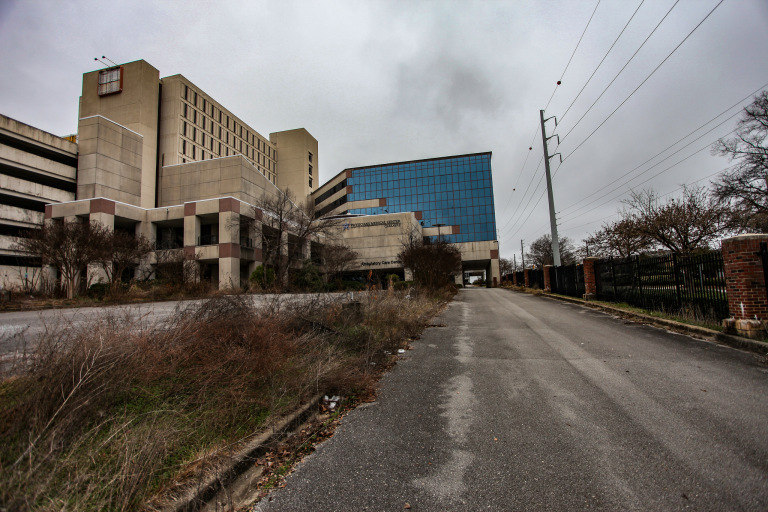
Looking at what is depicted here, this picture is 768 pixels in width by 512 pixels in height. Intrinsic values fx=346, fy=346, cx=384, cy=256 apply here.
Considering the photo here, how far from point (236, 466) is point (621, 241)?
32.8 meters

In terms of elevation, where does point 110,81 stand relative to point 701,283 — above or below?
above

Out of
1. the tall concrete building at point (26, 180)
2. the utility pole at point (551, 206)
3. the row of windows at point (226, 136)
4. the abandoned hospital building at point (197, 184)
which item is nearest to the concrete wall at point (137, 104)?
the abandoned hospital building at point (197, 184)

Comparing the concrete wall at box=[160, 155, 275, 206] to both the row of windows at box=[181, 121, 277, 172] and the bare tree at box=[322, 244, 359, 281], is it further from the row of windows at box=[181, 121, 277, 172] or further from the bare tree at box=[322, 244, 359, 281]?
the row of windows at box=[181, 121, 277, 172]

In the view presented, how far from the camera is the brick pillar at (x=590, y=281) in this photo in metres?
17.3

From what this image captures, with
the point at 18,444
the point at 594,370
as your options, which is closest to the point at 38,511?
the point at 18,444

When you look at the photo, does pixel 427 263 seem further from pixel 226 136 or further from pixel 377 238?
pixel 226 136

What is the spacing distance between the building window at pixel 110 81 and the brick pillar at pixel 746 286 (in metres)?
71.8

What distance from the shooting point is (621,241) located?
92.4 ft

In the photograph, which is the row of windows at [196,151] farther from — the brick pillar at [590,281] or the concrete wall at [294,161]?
the brick pillar at [590,281]

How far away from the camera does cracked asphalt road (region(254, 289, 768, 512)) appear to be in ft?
7.84

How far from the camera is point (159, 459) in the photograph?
252cm

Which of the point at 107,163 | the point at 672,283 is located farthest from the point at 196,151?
the point at 672,283

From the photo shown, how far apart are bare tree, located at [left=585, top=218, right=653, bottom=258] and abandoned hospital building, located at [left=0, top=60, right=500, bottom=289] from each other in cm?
1833

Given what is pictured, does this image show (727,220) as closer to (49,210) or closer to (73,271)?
(73,271)
